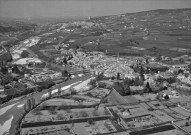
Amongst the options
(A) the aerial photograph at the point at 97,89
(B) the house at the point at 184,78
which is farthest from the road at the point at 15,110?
(B) the house at the point at 184,78

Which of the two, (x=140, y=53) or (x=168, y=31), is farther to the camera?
(x=168, y=31)

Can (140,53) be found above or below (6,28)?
below

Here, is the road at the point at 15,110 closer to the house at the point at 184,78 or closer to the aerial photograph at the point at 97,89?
the aerial photograph at the point at 97,89

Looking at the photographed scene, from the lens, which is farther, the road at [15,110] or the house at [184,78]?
the house at [184,78]

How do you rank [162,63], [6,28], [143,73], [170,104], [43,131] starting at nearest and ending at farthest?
[43,131], [170,104], [143,73], [162,63], [6,28]

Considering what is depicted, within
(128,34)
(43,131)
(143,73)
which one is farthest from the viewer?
(128,34)

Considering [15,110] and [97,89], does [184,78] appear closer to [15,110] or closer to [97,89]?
[97,89]

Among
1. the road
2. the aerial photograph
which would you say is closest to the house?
the aerial photograph

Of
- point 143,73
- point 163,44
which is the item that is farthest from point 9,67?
point 163,44

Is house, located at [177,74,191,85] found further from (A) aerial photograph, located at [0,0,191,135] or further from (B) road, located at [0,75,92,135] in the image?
(B) road, located at [0,75,92,135]

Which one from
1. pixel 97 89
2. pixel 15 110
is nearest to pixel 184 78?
pixel 97 89

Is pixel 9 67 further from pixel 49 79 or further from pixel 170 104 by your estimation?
pixel 170 104
